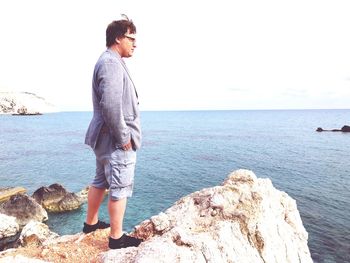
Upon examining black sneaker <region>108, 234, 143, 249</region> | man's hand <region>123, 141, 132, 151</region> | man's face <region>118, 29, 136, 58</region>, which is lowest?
black sneaker <region>108, 234, 143, 249</region>

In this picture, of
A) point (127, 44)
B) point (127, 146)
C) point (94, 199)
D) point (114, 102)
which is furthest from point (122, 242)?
point (127, 44)

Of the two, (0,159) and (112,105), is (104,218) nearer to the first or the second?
(112,105)

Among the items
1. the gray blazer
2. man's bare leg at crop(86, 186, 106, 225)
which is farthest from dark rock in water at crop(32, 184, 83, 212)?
the gray blazer

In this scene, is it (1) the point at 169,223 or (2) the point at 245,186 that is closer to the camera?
(1) the point at 169,223

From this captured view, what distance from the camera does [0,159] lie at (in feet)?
202

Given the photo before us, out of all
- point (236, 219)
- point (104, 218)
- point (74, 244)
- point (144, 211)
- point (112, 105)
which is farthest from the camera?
point (144, 211)

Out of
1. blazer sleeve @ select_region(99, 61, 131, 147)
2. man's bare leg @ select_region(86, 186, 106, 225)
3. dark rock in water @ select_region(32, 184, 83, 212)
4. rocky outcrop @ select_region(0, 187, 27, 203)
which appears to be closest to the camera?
blazer sleeve @ select_region(99, 61, 131, 147)

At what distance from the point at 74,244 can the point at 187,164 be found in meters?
47.4

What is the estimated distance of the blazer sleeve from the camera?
18.1 ft

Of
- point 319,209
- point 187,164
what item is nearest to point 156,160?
point 187,164

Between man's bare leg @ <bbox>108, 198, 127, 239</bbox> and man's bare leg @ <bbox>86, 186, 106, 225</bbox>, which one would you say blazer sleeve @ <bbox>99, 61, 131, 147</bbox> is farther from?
man's bare leg @ <bbox>86, 186, 106, 225</bbox>

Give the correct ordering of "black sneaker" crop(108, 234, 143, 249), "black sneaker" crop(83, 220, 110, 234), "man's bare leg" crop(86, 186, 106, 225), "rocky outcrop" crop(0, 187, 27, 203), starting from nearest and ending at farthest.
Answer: "black sneaker" crop(108, 234, 143, 249)
"man's bare leg" crop(86, 186, 106, 225)
"black sneaker" crop(83, 220, 110, 234)
"rocky outcrop" crop(0, 187, 27, 203)

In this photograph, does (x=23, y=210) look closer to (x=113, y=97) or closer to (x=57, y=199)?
(x=57, y=199)

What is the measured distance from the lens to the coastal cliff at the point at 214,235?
240 inches
